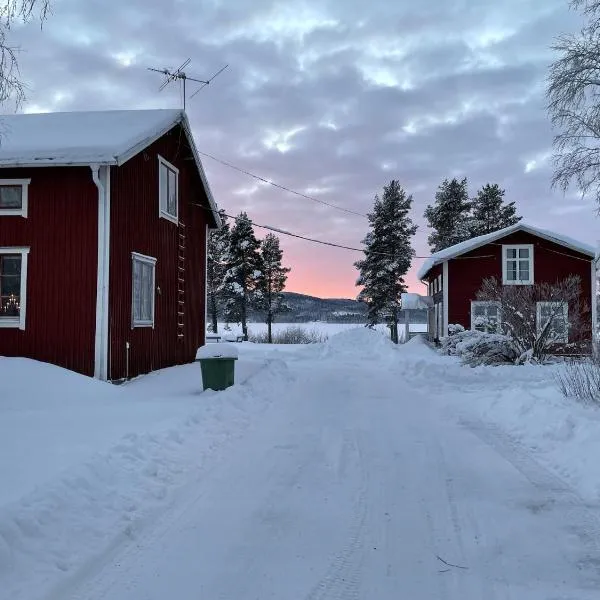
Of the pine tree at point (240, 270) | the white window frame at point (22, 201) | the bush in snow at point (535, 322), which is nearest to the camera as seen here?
the white window frame at point (22, 201)

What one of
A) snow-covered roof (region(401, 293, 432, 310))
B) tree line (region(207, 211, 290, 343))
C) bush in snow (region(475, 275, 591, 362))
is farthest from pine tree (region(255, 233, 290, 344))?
bush in snow (region(475, 275, 591, 362))

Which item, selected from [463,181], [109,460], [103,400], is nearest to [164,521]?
[109,460]

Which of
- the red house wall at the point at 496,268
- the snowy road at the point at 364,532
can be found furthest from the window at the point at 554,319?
the snowy road at the point at 364,532

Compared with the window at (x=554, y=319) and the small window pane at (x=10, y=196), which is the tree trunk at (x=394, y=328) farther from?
the small window pane at (x=10, y=196)

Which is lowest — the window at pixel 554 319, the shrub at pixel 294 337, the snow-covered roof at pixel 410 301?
the shrub at pixel 294 337

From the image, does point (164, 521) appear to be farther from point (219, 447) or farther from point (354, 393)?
point (354, 393)

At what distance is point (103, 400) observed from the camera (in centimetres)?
938

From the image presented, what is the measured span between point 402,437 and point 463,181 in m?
43.3

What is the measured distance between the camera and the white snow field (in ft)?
11.6

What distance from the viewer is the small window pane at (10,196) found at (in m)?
12.3

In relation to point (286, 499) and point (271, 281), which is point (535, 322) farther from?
point (271, 281)

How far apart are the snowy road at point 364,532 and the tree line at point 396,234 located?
113ft

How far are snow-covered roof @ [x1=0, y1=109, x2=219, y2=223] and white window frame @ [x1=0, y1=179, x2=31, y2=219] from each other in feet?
2.08

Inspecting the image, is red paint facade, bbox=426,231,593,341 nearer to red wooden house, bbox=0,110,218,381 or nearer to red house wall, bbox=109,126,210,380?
red house wall, bbox=109,126,210,380
